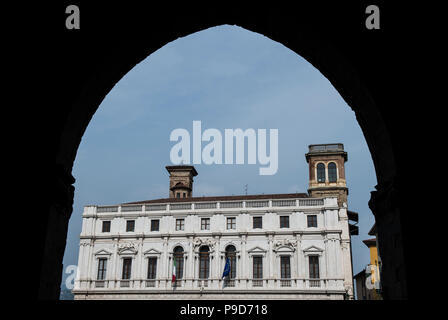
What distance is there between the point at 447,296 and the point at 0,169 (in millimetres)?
3681

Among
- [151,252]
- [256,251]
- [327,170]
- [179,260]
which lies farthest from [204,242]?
[327,170]

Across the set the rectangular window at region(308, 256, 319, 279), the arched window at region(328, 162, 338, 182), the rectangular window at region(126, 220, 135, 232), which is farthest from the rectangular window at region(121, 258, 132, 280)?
A: the arched window at region(328, 162, 338, 182)

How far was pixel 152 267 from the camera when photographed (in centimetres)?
3841

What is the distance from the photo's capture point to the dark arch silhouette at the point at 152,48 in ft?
13.3

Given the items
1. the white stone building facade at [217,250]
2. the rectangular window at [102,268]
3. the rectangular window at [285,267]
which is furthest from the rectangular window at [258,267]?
the rectangular window at [102,268]

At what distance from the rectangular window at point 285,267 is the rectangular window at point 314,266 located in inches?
69.9

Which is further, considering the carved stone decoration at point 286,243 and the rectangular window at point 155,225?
the rectangular window at point 155,225

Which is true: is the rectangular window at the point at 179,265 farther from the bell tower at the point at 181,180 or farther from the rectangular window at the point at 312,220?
the bell tower at the point at 181,180

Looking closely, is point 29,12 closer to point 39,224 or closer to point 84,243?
A: point 39,224

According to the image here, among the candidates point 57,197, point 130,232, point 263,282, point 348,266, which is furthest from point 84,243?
point 57,197

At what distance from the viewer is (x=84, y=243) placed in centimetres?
4003

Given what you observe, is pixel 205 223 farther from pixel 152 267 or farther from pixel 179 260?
pixel 152 267

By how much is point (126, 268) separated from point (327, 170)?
2474 cm

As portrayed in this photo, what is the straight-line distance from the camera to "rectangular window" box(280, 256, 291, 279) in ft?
119
